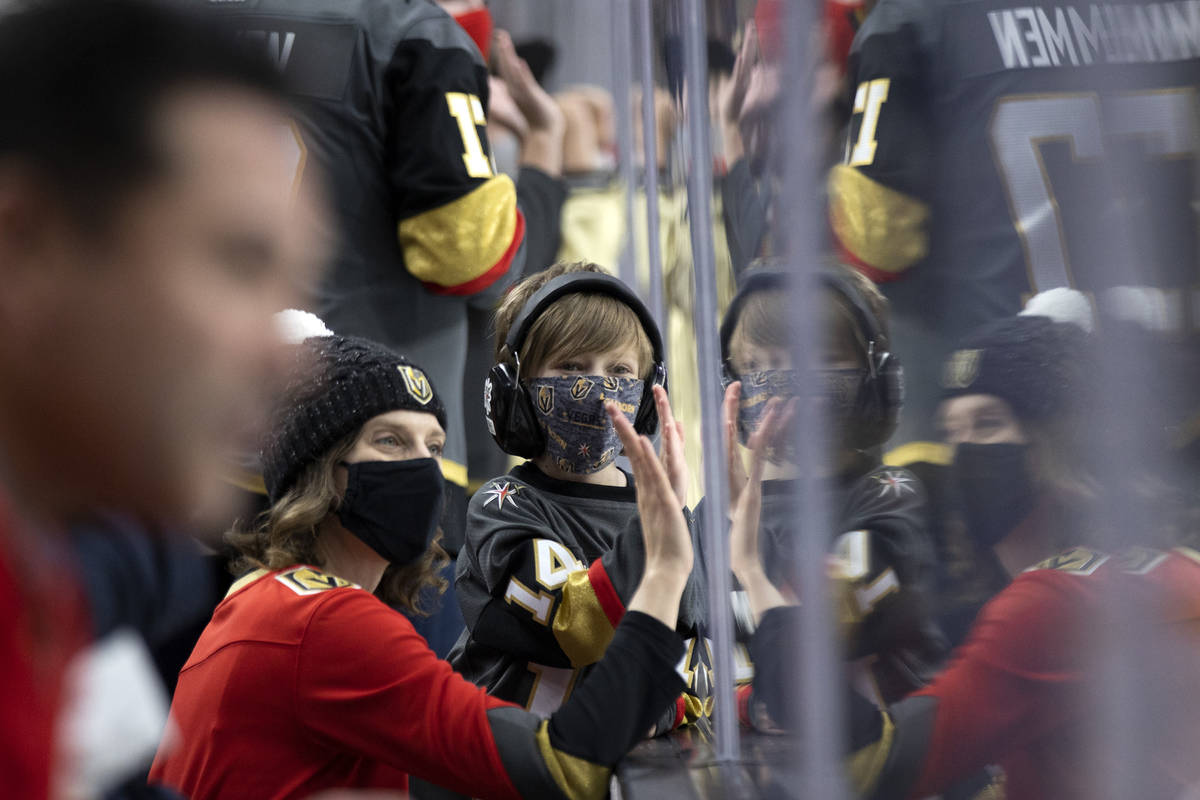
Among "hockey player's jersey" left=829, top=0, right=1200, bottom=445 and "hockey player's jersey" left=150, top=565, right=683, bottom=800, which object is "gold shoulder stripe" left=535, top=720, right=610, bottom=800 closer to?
"hockey player's jersey" left=150, top=565, right=683, bottom=800

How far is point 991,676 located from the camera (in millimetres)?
400

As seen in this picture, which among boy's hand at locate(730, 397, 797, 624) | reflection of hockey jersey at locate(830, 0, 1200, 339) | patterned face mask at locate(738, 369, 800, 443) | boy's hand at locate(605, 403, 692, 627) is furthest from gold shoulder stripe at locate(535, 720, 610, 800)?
reflection of hockey jersey at locate(830, 0, 1200, 339)

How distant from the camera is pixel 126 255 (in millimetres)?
440

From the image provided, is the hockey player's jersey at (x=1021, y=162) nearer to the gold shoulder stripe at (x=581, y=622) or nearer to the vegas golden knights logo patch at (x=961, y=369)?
the vegas golden knights logo patch at (x=961, y=369)

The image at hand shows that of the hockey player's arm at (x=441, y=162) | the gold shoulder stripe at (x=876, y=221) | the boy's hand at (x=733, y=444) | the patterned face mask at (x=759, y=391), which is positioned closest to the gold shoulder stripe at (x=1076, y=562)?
the gold shoulder stripe at (x=876, y=221)

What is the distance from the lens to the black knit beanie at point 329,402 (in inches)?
50.7

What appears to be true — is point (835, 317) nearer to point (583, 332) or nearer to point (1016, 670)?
point (1016, 670)

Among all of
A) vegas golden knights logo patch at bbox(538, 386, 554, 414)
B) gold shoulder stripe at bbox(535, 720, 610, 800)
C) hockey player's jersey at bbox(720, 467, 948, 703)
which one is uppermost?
hockey player's jersey at bbox(720, 467, 948, 703)

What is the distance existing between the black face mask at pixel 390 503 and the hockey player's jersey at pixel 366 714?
0.13 meters

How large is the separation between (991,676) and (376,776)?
3.00 feet

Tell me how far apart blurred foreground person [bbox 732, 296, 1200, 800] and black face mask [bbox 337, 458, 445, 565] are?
93cm

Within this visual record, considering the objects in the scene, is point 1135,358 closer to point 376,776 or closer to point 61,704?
point 61,704

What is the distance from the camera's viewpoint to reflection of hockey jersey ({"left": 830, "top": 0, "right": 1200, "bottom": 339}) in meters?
0.33

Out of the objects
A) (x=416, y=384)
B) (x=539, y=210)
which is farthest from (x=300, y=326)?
(x=539, y=210)
